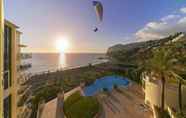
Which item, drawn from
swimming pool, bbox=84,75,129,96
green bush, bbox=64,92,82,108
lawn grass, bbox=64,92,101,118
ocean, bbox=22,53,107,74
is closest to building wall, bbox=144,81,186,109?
lawn grass, bbox=64,92,101,118

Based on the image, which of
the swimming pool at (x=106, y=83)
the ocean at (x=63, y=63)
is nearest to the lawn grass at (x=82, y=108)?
the swimming pool at (x=106, y=83)

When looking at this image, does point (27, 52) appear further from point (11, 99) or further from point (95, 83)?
point (11, 99)

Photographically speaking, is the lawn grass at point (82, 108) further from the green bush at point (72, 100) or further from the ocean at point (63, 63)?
the ocean at point (63, 63)

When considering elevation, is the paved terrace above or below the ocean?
below

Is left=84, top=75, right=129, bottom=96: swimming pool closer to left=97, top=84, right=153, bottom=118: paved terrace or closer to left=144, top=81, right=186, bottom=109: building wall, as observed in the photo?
left=97, top=84, right=153, bottom=118: paved terrace

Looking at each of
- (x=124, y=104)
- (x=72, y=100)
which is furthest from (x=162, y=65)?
(x=72, y=100)
